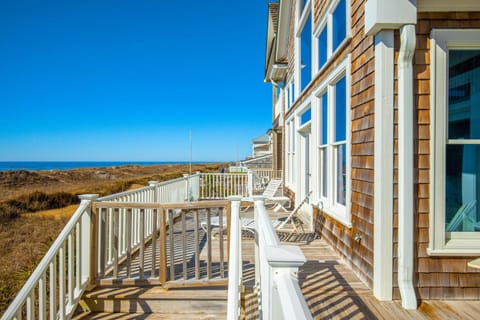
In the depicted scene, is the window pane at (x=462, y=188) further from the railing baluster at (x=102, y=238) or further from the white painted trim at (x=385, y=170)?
the railing baluster at (x=102, y=238)

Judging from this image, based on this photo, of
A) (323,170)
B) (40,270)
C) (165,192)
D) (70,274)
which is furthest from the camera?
(165,192)

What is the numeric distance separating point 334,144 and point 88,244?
336cm

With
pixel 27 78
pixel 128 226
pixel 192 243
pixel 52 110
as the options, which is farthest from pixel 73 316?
pixel 52 110

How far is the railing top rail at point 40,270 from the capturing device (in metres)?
2.27

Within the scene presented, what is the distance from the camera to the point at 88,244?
3.46 metres

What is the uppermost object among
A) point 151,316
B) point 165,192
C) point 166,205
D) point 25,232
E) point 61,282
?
point 166,205

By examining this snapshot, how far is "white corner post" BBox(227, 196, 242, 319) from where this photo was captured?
226 cm

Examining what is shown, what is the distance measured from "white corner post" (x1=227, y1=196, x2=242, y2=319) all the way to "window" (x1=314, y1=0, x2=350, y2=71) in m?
2.45

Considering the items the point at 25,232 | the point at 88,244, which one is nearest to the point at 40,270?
the point at 88,244

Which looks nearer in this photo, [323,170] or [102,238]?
[102,238]

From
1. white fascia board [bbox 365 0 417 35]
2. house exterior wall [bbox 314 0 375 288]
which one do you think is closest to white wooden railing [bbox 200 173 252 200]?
house exterior wall [bbox 314 0 375 288]

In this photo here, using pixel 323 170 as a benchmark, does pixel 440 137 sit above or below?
above

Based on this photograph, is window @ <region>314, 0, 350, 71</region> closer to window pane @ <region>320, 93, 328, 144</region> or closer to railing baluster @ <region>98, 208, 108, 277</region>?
window pane @ <region>320, 93, 328, 144</region>

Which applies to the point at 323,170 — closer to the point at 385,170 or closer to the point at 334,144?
the point at 334,144
